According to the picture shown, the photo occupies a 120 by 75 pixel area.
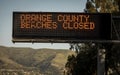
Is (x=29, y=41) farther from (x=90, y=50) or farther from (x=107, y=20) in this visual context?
(x=90, y=50)

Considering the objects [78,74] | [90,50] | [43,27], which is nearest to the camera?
[43,27]

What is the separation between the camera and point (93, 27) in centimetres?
2855

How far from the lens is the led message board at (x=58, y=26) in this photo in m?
27.9

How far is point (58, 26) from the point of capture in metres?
28.1

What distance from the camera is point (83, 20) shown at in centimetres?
2803

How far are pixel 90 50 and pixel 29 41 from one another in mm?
30004

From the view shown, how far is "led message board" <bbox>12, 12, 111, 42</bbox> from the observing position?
27922 mm

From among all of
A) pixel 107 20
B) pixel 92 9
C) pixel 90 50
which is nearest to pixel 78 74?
pixel 90 50

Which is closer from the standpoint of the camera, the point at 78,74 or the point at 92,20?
the point at 92,20

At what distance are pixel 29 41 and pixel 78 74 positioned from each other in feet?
114

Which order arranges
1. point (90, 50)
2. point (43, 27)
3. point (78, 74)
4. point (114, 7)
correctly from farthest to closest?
1. point (78, 74)
2. point (90, 50)
3. point (114, 7)
4. point (43, 27)

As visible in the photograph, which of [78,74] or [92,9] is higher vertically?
[92,9]

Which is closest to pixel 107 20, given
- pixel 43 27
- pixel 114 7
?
pixel 43 27

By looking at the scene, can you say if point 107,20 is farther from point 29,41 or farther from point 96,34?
point 29,41
